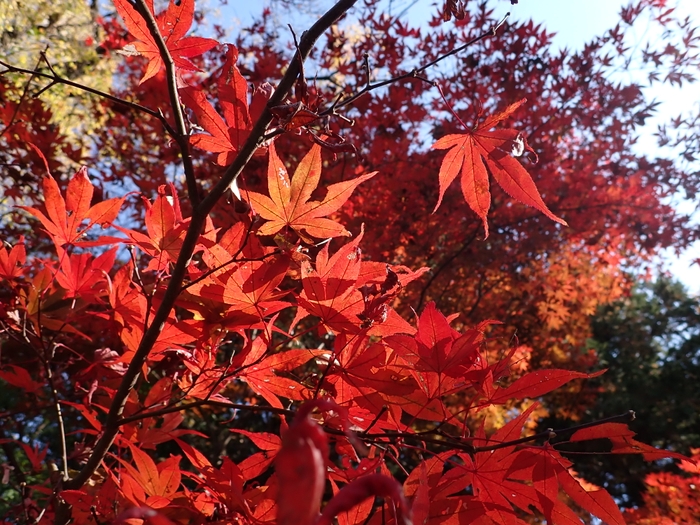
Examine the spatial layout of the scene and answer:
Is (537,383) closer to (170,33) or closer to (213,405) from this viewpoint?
(213,405)

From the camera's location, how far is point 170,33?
78cm

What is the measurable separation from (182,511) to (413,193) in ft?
8.46

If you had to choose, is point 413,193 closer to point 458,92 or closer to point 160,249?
point 458,92

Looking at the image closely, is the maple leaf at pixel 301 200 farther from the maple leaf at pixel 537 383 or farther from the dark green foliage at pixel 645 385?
the dark green foliage at pixel 645 385

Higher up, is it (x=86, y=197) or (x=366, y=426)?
(x=86, y=197)

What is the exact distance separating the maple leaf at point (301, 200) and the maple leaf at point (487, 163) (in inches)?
6.1

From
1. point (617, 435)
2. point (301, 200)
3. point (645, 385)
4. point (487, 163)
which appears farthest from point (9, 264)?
point (645, 385)

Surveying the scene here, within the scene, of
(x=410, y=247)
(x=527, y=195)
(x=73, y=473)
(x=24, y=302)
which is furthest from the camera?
(x=410, y=247)

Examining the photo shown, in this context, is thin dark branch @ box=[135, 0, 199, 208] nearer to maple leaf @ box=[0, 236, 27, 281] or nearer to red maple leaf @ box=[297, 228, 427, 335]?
red maple leaf @ box=[297, 228, 427, 335]

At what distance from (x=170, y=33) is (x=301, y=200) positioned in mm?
357

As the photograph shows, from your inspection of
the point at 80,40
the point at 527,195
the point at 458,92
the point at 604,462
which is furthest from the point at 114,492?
the point at 604,462

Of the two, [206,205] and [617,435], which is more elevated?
[206,205]

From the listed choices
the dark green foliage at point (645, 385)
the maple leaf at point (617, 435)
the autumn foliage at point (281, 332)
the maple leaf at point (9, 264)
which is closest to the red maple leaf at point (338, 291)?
the autumn foliage at point (281, 332)

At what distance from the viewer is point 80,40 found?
6.93 metres
